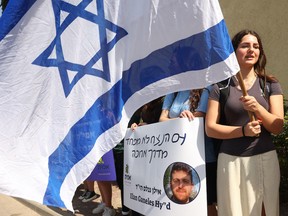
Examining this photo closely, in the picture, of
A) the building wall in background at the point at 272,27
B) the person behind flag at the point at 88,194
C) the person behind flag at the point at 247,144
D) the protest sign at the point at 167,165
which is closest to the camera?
the person behind flag at the point at 247,144

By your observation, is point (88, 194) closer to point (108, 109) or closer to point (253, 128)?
point (108, 109)

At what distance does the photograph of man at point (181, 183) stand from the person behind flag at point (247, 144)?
0.66 feet

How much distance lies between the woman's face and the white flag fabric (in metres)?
0.42

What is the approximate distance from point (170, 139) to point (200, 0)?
1.02 metres

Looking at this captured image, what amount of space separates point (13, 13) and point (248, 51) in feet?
5.33

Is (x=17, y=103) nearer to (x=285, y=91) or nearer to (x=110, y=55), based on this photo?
(x=110, y=55)

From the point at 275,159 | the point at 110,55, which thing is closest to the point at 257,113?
the point at 275,159

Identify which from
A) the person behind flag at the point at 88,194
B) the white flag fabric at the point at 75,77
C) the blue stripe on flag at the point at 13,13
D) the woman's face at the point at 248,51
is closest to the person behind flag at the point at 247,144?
the woman's face at the point at 248,51

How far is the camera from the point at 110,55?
8.87ft

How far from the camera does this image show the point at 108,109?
8.97 feet

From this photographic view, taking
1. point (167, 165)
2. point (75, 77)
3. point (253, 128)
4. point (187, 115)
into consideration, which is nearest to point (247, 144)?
point (253, 128)

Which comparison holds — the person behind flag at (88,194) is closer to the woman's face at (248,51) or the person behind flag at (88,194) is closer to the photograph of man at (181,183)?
the photograph of man at (181,183)

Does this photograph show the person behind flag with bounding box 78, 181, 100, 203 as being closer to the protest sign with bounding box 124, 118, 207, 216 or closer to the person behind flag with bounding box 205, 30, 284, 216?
the protest sign with bounding box 124, 118, 207, 216

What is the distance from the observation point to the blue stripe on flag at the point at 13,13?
2.85m
